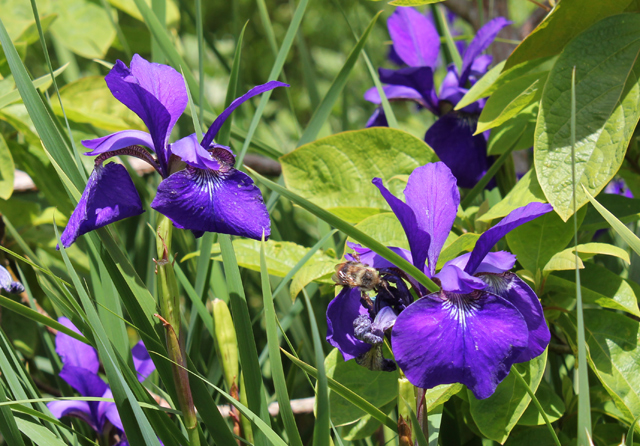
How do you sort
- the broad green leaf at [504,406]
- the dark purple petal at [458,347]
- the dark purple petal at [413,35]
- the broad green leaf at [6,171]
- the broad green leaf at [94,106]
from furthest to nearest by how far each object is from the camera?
the dark purple petal at [413,35]
the broad green leaf at [94,106]
the broad green leaf at [6,171]
the broad green leaf at [504,406]
the dark purple petal at [458,347]

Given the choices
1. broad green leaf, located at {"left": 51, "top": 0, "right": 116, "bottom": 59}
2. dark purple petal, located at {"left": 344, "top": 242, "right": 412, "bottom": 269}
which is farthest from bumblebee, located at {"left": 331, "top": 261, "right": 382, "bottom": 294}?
broad green leaf, located at {"left": 51, "top": 0, "right": 116, "bottom": 59}

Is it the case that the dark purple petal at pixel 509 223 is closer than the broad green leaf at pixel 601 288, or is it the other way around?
the dark purple petal at pixel 509 223

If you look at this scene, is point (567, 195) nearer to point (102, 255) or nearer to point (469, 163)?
point (469, 163)

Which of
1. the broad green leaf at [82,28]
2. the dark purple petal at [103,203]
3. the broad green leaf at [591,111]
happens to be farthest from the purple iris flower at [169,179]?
the broad green leaf at [82,28]

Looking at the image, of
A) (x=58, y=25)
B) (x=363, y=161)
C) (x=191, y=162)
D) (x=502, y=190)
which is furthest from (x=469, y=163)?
(x=58, y=25)

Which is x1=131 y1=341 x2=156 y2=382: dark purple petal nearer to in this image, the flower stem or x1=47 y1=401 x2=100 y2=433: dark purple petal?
x1=47 y1=401 x2=100 y2=433: dark purple petal

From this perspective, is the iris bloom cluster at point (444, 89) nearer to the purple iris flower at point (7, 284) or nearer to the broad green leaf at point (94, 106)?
the broad green leaf at point (94, 106)
